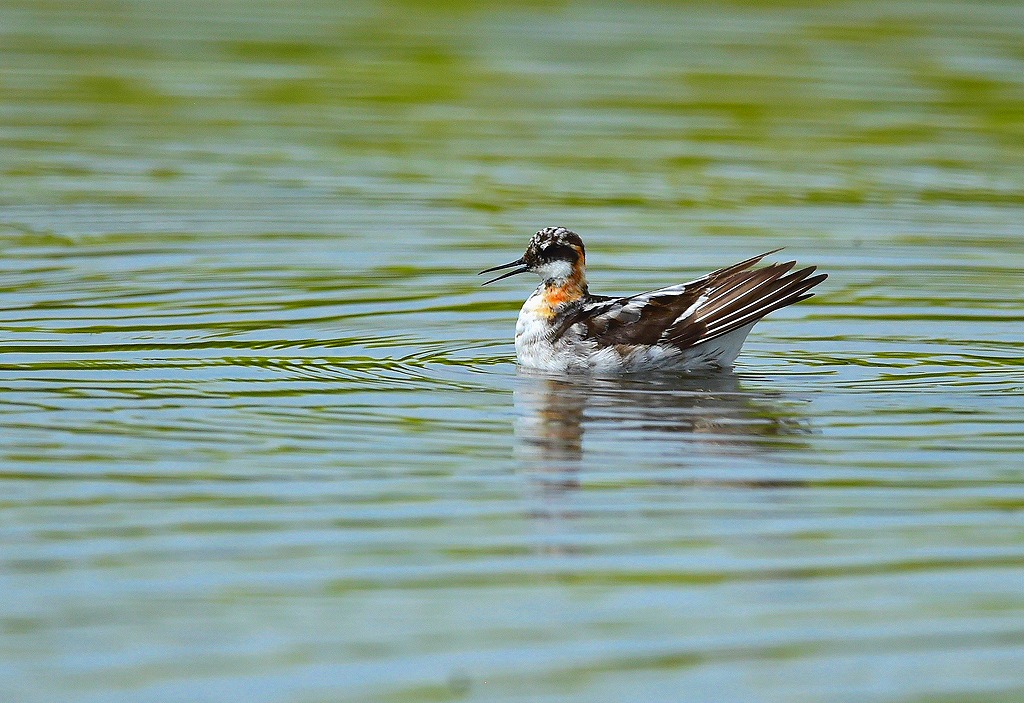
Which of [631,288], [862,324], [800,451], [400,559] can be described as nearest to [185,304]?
[631,288]

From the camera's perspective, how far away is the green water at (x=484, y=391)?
7.52 metres

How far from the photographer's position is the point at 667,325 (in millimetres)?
13023

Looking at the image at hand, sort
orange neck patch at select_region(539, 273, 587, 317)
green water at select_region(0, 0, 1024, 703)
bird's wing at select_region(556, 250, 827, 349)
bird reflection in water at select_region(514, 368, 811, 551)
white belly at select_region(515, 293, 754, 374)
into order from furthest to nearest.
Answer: orange neck patch at select_region(539, 273, 587, 317)
white belly at select_region(515, 293, 754, 374)
bird's wing at select_region(556, 250, 827, 349)
bird reflection in water at select_region(514, 368, 811, 551)
green water at select_region(0, 0, 1024, 703)

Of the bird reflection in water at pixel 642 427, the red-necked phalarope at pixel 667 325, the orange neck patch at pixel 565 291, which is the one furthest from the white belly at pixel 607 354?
the orange neck patch at pixel 565 291

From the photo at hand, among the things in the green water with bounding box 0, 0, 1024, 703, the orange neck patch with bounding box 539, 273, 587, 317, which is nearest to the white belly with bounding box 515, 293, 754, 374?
the green water with bounding box 0, 0, 1024, 703

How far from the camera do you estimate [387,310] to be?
591 inches

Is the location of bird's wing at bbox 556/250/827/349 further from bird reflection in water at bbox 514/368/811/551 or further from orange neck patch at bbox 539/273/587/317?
orange neck patch at bbox 539/273/587/317

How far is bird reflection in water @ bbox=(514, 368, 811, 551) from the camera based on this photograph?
32.8 ft

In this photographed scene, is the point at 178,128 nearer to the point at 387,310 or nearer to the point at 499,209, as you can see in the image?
the point at 499,209

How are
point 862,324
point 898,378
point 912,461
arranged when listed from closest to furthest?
point 912,461, point 898,378, point 862,324

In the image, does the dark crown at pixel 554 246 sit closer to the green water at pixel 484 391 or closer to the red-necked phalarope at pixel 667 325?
the red-necked phalarope at pixel 667 325

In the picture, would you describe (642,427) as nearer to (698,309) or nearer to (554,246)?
(698,309)

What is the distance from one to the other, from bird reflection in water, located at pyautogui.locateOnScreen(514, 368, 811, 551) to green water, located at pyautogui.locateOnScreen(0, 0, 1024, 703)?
1.5 inches

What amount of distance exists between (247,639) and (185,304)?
7.81 meters
